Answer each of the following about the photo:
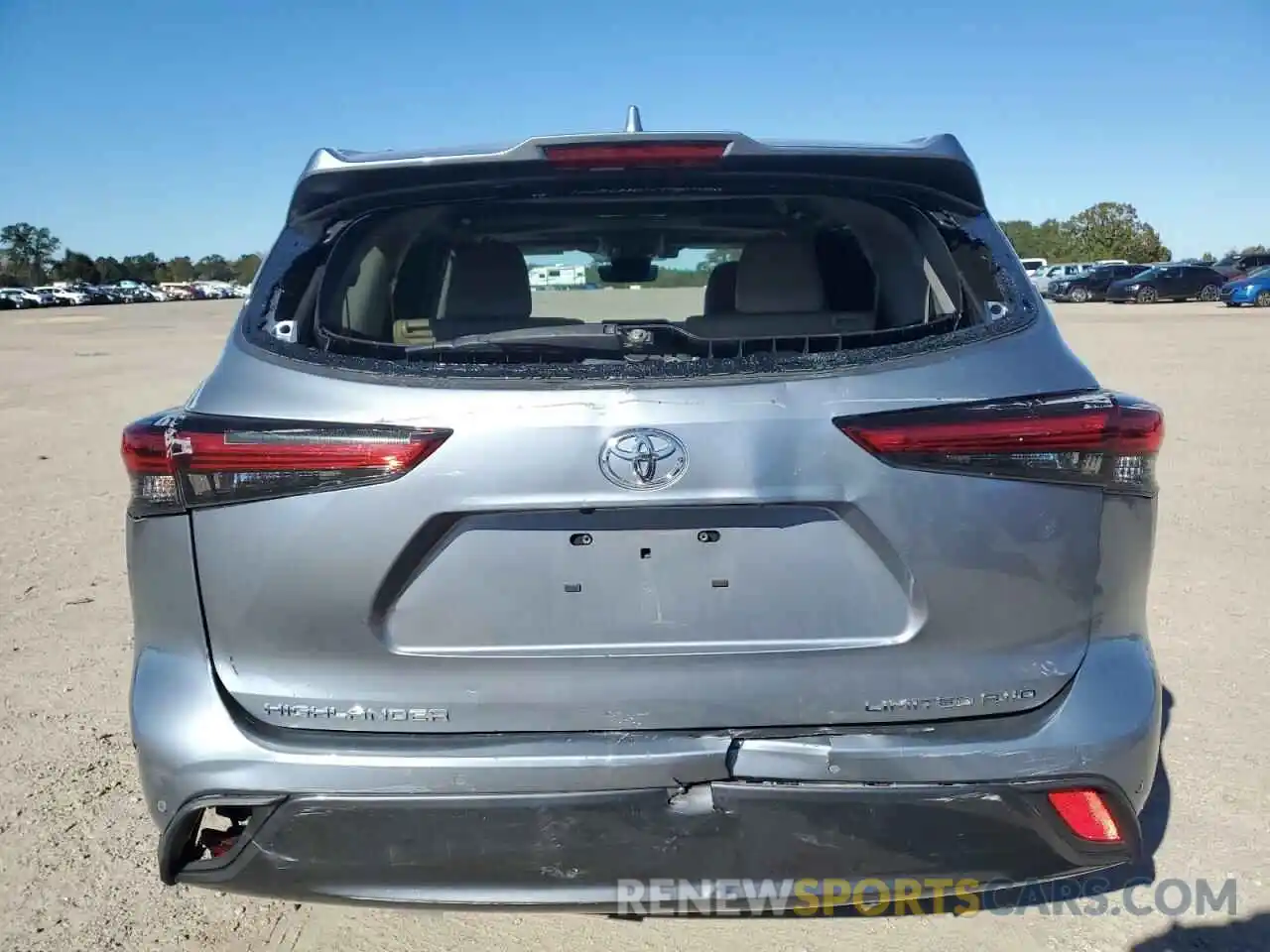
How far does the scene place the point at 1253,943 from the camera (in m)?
2.45

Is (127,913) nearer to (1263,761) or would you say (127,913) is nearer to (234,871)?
(234,871)

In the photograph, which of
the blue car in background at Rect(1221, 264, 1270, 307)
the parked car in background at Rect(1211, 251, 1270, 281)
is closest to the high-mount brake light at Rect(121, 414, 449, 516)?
the blue car in background at Rect(1221, 264, 1270, 307)

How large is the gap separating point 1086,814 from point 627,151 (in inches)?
65.4

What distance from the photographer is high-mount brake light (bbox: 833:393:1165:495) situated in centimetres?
186

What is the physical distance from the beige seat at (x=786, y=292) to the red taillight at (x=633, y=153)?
0.52m

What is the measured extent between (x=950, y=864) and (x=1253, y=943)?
43.9 inches

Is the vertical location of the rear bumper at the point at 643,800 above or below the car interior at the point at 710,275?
below

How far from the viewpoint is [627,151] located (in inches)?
87.6

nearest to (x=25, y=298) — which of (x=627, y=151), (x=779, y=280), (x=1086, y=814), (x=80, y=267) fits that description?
(x=80, y=267)

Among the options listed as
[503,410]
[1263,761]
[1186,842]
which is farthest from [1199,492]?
[503,410]

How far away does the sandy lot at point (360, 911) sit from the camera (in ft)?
8.37

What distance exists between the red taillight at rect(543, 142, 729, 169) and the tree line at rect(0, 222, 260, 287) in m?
110

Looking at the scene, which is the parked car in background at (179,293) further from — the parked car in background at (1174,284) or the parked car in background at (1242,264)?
the parked car in background at (1242,264)

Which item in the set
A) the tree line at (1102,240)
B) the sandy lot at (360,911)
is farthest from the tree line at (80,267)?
the sandy lot at (360,911)
